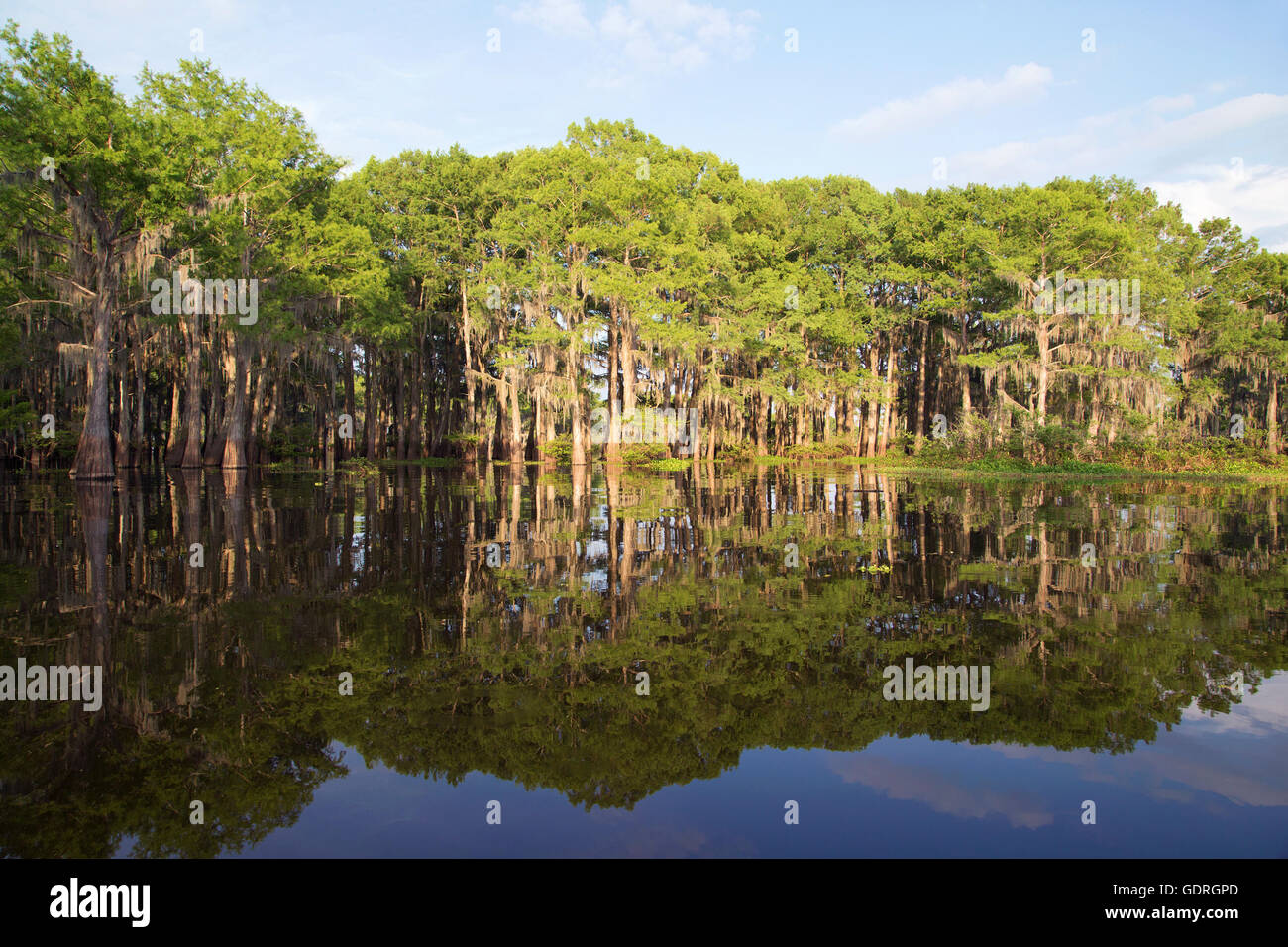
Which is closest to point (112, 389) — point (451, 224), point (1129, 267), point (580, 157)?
point (451, 224)

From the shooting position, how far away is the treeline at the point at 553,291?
25359mm

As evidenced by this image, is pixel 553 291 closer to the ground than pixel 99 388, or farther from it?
farther from it

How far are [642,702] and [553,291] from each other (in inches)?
1379

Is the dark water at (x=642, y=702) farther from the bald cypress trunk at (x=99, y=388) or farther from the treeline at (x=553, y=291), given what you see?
the treeline at (x=553, y=291)

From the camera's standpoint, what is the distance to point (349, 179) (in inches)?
1649

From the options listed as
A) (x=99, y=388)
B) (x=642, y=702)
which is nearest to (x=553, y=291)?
(x=99, y=388)

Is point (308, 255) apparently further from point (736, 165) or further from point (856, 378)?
point (856, 378)

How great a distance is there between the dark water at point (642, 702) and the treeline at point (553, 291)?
744 inches

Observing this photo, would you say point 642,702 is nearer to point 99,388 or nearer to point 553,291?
point 99,388

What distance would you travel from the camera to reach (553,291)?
3812 centimetres

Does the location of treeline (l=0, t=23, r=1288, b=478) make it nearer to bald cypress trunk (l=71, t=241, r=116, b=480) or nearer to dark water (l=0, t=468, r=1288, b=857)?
bald cypress trunk (l=71, t=241, r=116, b=480)

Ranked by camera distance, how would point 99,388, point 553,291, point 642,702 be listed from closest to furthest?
point 642,702, point 99,388, point 553,291
